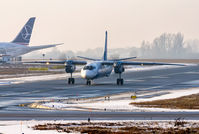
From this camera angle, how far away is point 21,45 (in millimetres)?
151750

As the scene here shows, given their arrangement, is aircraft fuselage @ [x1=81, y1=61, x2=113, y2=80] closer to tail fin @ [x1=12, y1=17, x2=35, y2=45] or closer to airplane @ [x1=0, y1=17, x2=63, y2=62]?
airplane @ [x1=0, y1=17, x2=63, y2=62]

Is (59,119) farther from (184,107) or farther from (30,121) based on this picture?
(184,107)

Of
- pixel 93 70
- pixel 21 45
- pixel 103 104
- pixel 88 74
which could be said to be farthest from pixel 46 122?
pixel 21 45

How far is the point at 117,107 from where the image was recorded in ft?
132

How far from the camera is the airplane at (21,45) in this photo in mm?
142375

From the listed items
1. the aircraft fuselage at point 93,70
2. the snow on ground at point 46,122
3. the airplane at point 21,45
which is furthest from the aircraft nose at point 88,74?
the airplane at point 21,45

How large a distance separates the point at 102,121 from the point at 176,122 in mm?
4635

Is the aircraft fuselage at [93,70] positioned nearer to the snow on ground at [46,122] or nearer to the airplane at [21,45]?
the snow on ground at [46,122]

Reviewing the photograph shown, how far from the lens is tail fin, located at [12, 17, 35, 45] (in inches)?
6088

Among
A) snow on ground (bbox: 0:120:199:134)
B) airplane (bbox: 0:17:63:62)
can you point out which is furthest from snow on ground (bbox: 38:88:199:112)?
airplane (bbox: 0:17:63:62)

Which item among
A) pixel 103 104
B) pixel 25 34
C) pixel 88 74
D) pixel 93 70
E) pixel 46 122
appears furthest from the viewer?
pixel 25 34

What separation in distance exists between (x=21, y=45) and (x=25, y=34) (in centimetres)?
569

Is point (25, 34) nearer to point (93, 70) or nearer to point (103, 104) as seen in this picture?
point (93, 70)

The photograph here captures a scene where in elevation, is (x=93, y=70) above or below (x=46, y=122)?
above
